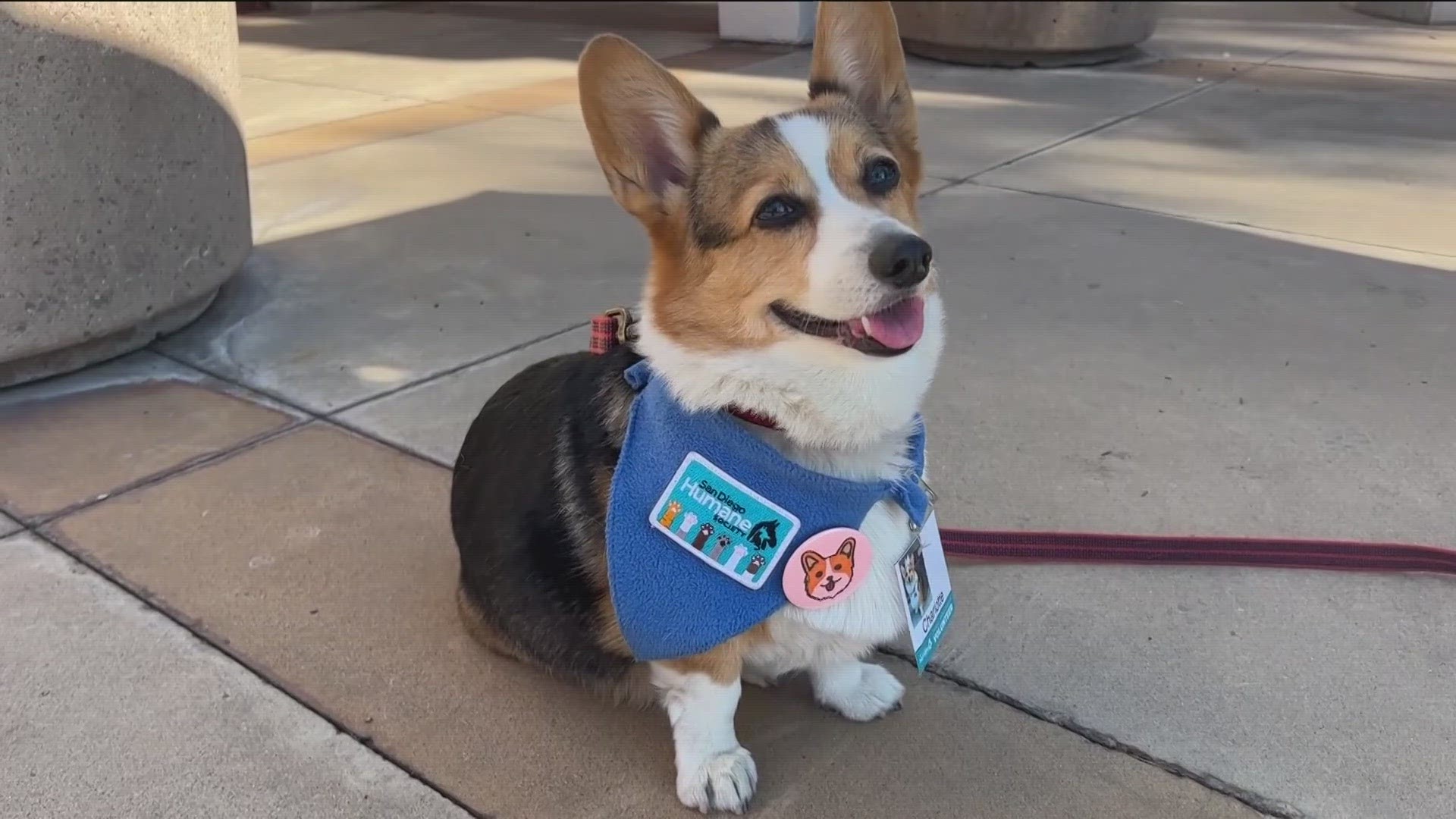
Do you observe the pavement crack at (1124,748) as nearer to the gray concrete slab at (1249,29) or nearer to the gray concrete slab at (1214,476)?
the gray concrete slab at (1214,476)

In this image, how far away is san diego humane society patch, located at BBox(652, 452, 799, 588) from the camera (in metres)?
2.16

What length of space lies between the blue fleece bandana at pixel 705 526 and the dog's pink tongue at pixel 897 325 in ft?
0.96

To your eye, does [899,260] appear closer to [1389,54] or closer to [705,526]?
[705,526]

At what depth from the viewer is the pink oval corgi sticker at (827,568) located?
216cm

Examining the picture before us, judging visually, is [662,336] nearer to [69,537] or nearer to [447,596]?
[447,596]

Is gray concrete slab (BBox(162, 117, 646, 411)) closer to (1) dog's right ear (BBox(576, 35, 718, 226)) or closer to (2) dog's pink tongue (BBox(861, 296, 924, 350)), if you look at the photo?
(1) dog's right ear (BBox(576, 35, 718, 226))

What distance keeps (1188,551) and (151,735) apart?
2535 millimetres

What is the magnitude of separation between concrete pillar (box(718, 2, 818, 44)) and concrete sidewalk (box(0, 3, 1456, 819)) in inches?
155

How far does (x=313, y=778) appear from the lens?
2.38 metres

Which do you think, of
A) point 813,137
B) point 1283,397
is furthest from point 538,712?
point 1283,397

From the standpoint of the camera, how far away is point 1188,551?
299 centimetres

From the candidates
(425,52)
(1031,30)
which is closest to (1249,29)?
(1031,30)

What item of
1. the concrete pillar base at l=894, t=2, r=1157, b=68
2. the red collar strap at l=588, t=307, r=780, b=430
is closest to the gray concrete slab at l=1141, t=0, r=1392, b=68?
the concrete pillar base at l=894, t=2, r=1157, b=68

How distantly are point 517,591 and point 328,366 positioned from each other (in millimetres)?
2236
